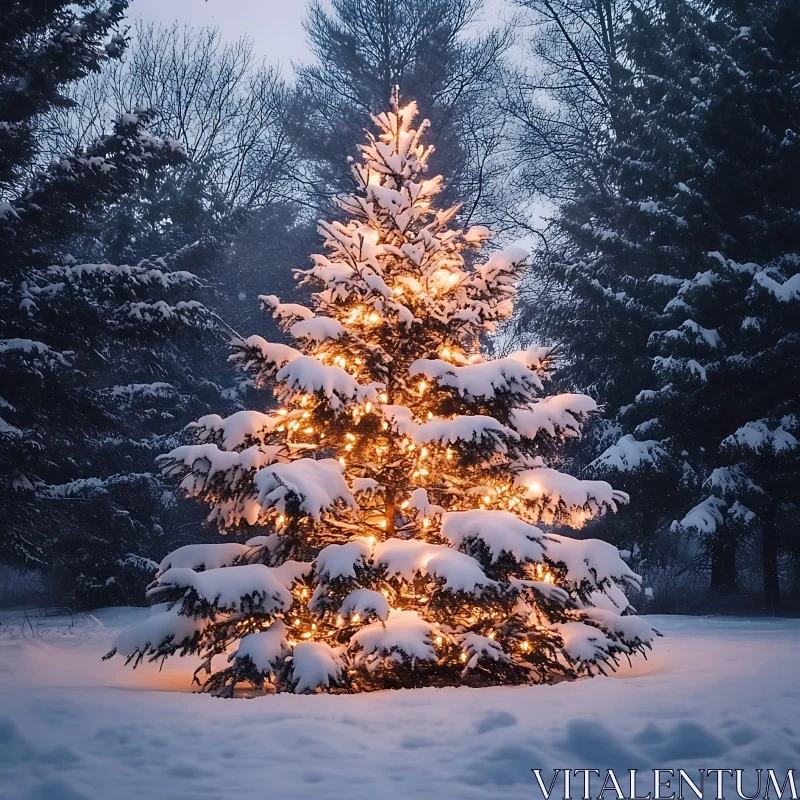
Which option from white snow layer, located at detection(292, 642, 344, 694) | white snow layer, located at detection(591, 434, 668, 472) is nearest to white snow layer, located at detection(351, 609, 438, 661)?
white snow layer, located at detection(292, 642, 344, 694)

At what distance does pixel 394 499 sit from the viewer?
8055mm

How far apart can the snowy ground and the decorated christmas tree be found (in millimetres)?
553

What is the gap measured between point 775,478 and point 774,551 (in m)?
1.80

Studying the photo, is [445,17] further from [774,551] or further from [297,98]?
[774,551]

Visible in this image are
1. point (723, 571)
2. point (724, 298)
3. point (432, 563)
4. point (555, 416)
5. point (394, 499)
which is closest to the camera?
point (432, 563)

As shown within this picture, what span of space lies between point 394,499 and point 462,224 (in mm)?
14626

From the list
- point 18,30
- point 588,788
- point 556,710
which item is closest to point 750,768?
point 588,788

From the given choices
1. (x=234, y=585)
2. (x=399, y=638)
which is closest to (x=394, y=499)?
(x=399, y=638)

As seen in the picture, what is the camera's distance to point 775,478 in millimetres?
13398

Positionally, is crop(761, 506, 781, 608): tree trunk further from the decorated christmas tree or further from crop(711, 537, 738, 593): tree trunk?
the decorated christmas tree

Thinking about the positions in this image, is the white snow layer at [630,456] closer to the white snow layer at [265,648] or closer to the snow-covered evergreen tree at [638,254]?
the snow-covered evergreen tree at [638,254]

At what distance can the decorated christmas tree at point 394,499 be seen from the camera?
664cm

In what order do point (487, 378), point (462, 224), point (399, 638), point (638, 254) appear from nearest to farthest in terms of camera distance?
point (399, 638) → point (487, 378) → point (638, 254) → point (462, 224)

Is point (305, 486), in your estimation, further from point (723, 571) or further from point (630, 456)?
point (723, 571)
